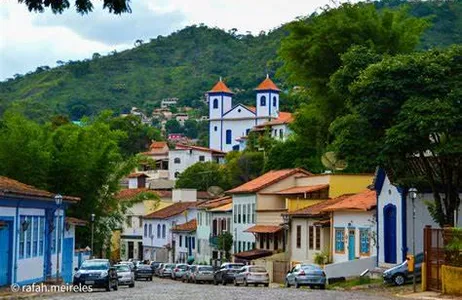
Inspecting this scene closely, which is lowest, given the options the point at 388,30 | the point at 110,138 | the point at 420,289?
the point at 420,289

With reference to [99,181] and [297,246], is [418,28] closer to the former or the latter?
[297,246]

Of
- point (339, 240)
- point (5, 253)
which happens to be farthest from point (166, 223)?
point (5, 253)

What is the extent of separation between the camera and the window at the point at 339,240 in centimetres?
5519

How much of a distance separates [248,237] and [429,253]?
135 feet

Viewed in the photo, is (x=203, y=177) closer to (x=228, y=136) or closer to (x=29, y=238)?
(x=228, y=136)

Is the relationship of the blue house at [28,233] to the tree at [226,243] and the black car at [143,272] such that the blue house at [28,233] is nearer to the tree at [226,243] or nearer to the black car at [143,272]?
the black car at [143,272]

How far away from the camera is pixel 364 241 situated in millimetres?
52500


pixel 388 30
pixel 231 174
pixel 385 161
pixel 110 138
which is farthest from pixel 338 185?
pixel 231 174

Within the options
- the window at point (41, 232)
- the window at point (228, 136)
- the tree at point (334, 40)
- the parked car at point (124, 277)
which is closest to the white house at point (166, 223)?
the tree at point (334, 40)

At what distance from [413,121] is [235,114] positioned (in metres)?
134

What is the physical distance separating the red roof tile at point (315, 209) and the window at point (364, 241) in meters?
5.10

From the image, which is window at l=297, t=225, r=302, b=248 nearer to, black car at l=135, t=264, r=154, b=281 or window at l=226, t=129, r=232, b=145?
black car at l=135, t=264, r=154, b=281

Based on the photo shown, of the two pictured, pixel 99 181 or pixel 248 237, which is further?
pixel 248 237

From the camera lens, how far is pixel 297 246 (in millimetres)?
62812
